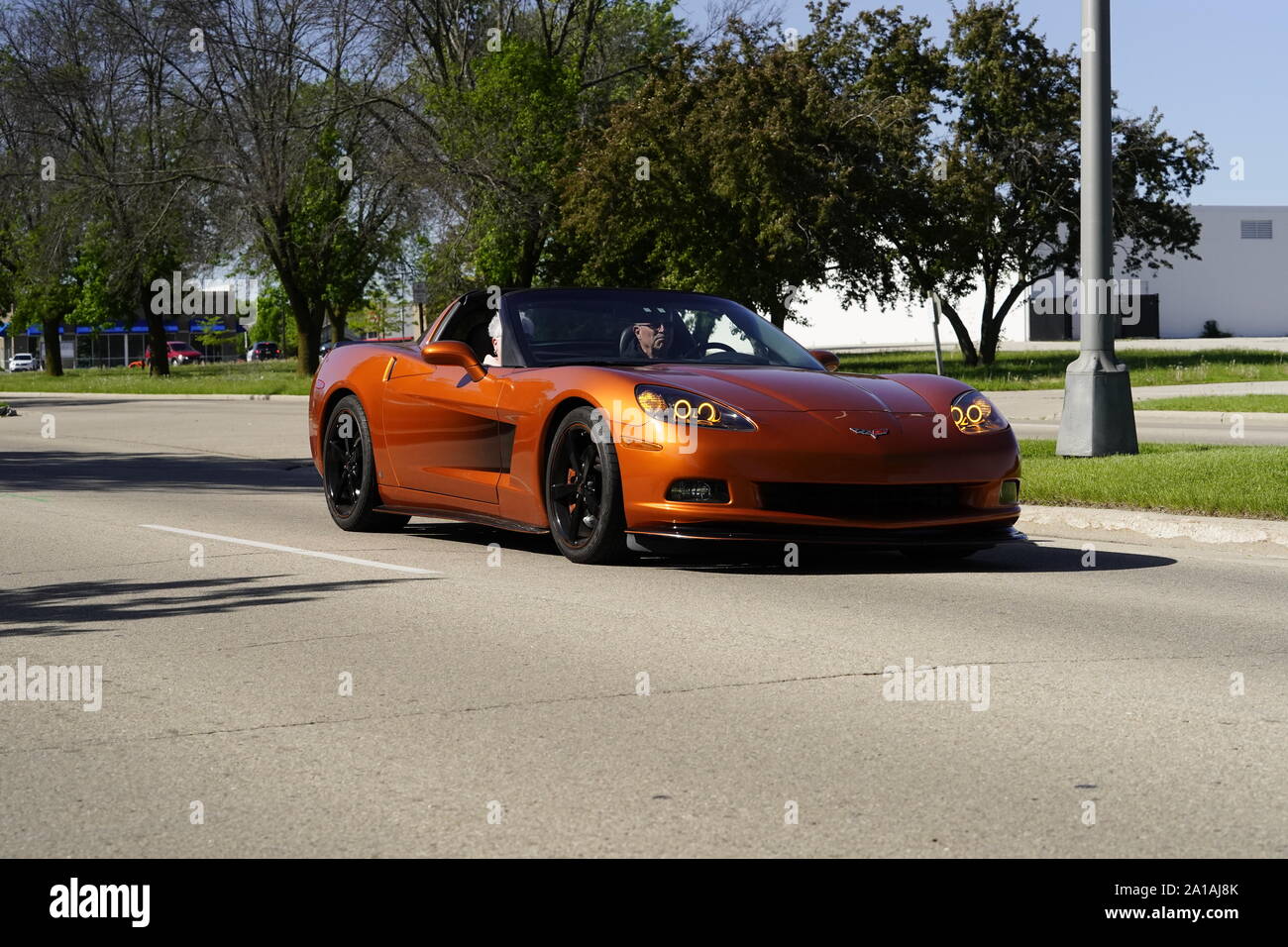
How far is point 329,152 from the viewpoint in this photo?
4938 centimetres

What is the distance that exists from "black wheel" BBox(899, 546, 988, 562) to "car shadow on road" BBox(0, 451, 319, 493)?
6.56 meters

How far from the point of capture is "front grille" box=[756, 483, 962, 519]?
816 cm

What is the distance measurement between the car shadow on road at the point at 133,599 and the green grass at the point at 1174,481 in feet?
16.0

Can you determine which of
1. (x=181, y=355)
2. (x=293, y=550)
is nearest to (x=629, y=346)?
(x=293, y=550)

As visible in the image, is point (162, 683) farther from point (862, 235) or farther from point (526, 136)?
point (526, 136)

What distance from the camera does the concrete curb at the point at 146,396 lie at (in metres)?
38.4

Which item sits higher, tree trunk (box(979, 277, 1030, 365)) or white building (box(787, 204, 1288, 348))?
white building (box(787, 204, 1288, 348))

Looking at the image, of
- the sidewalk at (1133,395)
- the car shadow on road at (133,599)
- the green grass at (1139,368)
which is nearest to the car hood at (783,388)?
the car shadow on road at (133,599)

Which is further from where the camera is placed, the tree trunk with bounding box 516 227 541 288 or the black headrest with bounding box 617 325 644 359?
the tree trunk with bounding box 516 227 541 288

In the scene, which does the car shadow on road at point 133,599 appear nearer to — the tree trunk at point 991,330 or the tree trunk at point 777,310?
the tree trunk at point 777,310

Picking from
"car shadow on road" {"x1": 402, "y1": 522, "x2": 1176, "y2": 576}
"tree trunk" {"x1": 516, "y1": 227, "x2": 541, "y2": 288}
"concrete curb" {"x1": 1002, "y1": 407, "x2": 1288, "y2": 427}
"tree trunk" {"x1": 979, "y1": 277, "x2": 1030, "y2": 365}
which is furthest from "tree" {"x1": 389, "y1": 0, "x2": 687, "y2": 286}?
"car shadow on road" {"x1": 402, "y1": 522, "x2": 1176, "y2": 576}

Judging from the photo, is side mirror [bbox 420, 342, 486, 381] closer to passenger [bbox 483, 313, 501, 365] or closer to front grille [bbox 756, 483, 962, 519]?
passenger [bbox 483, 313, 501, 365]

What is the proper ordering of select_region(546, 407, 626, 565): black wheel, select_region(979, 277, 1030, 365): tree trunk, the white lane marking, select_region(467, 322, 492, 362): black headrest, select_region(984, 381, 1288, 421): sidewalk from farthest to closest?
select_region(979, 277, 1030, 365): tree trunk → select_region(984, 381, 1288, 421): sidewalk → select_region(467, 322, 492, 362): black headrest → the white lane marking → select_region(546, 407, 626, 565): black wheel
